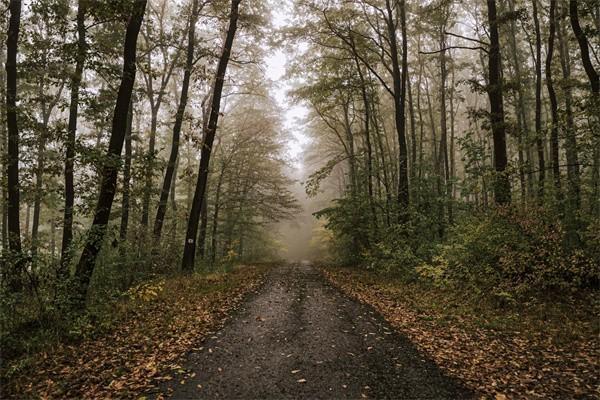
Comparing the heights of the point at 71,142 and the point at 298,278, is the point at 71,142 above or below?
above

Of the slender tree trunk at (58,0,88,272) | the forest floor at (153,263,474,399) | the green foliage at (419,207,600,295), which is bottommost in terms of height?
the forest floor at (153,263,474,399)

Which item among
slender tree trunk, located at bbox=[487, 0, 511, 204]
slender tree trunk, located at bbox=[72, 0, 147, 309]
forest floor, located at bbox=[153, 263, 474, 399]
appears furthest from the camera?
slender tree trunk, located at bbox=[487, 0, 511, 204]

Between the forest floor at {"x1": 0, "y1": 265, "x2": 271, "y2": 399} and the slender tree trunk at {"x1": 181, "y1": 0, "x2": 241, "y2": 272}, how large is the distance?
4598 millimetres

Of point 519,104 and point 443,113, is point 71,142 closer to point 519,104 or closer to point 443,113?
point 443,113

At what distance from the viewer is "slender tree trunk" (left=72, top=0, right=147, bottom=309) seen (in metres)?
7.42

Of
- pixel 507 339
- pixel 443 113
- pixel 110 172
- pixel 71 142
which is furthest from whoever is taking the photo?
pixel 443 113

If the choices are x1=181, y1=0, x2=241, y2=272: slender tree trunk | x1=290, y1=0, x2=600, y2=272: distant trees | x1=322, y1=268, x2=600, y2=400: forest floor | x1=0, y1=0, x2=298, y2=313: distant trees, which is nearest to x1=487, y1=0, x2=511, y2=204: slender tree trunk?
x1=290, y1=0, x2=600, y2=272: distant trees

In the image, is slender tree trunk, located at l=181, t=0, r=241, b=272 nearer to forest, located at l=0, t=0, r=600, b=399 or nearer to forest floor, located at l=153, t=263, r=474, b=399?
forest, located at l=0, t=0, r=600, b=399

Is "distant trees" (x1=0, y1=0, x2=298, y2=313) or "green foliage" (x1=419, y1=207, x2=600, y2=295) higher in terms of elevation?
"distant trees" (x1=0, y1=0, x2=298, y2=313)

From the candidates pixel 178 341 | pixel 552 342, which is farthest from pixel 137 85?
pixel 552 342

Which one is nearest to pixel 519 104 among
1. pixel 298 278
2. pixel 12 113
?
pixel 298 278

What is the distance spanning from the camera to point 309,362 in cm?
544

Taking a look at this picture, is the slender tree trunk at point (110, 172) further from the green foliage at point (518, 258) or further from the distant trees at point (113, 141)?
the green foliage at point (518, 258)

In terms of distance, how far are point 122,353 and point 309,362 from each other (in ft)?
10.00
